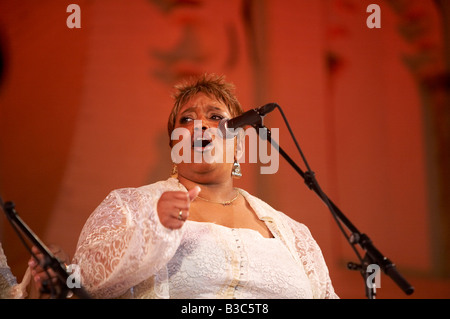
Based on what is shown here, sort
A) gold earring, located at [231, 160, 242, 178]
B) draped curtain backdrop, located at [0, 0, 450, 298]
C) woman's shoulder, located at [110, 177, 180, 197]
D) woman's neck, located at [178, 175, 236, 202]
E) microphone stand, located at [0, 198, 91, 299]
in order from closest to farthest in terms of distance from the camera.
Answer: microphone stand, located at [0, 198, 91, 299] < woman's shoulder, located at [110, 177, 180, 197] < woman's neck, located at [178, 175, 236, 202] < gold earring, located at [231, 160, 242, 178] < draped curtain backdrop, located at [0, 0, 450, 298]

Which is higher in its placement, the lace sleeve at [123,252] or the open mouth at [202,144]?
the open mouth at [202,144]

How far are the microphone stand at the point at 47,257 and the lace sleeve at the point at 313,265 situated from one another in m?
1.04

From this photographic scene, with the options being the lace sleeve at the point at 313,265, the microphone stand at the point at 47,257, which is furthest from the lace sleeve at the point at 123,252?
the lace sleeve at the point at 313,265

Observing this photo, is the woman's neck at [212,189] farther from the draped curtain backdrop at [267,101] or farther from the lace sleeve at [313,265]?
the draped curtain backdrop at [267,101]

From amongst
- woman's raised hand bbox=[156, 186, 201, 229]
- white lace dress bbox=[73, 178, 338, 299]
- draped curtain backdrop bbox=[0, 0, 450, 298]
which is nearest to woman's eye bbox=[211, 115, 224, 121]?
white lace dress bbox=[73, 178, 338, 299]

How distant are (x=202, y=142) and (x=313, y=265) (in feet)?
2.33

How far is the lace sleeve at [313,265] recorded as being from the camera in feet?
7.16

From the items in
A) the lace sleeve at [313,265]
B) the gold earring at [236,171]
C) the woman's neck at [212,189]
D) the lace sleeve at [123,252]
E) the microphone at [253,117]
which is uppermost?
the microphone at [253,117]

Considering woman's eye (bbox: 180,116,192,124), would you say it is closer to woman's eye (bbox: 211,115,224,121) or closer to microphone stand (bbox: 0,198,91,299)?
woman's eye (bbox: 211,115,224,121)

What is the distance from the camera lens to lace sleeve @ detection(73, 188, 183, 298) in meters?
1.61

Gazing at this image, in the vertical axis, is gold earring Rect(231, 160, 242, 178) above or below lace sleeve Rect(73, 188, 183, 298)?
above

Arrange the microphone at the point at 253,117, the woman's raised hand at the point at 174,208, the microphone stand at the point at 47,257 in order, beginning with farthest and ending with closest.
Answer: the microphone at the point at 253,117
the woman's raised hand at the point at 174,208
the microphone stand at the point at 47,257

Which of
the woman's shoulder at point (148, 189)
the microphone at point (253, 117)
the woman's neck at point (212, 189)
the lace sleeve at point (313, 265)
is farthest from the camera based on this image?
the woman's neck at point (212, 189)

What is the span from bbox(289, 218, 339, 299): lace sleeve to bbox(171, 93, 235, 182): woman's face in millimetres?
432
